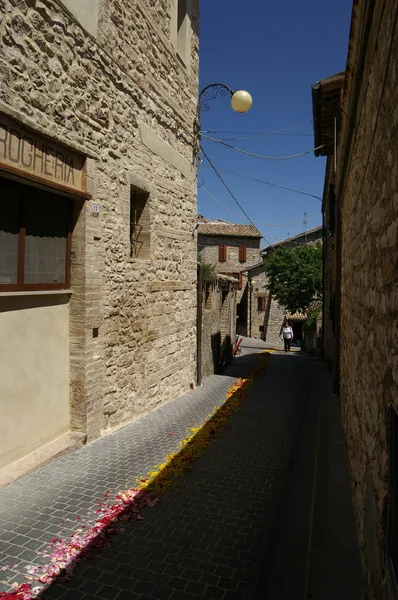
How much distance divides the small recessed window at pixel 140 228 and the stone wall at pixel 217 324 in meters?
4.11

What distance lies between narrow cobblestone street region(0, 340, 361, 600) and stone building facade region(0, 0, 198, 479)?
51cm

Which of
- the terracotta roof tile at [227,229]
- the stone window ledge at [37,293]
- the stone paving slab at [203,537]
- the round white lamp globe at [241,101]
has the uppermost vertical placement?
the terracotta roof tile at [227,229]

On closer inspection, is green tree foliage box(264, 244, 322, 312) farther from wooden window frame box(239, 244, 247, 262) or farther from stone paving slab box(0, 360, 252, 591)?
stone paving slab box(0, 360, 252, 591)

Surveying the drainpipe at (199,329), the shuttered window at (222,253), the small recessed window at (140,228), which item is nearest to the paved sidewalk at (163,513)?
the small recessed window at (140,228)

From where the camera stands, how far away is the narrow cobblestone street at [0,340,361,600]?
299 cm

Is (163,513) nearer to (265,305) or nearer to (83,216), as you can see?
(83,216)

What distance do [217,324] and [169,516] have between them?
375 inches

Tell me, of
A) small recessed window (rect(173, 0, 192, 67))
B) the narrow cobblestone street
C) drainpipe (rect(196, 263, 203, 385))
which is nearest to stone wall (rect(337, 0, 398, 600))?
the narrow cobblestone street

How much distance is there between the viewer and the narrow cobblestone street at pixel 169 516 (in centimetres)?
299

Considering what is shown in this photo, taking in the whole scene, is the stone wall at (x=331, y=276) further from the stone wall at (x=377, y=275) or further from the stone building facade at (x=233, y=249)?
the stone building facade at (x=233, y=249)

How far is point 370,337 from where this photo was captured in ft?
9.48

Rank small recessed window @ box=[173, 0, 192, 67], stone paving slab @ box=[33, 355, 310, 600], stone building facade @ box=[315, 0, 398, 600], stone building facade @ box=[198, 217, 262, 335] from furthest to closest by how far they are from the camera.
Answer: stone building facade @ box=[198, 217, 262, 335], small recessed window @ box=[173, 0, 192, 67], stone paving slab @ box=[33, 355, 310, 600], stone building facade @ box=[315, 0, 398, 600]

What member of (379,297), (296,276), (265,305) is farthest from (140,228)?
(265,305)

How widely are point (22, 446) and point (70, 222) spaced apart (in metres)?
2.76
